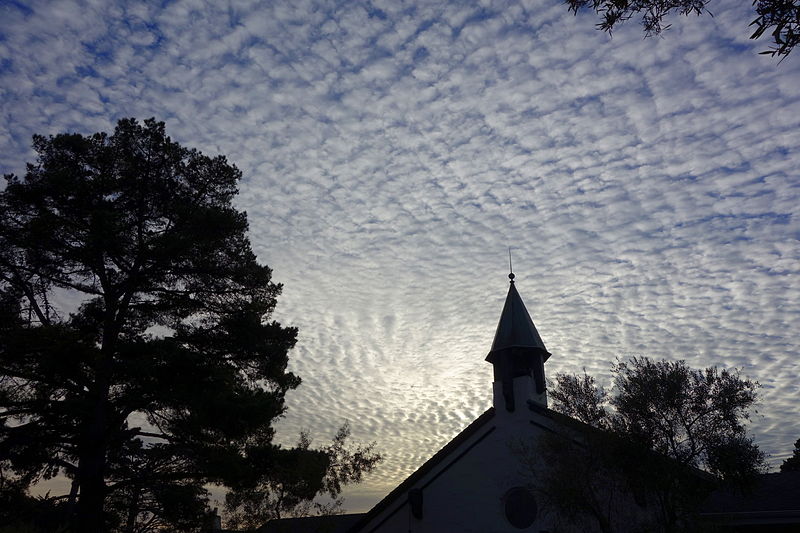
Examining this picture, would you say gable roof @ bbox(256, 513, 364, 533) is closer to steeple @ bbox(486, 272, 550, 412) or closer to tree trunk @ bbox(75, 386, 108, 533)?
steeple @ bbox(486, 272, 550, 412)

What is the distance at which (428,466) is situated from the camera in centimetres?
2659

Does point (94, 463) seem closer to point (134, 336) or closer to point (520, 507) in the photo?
point (134, 336)

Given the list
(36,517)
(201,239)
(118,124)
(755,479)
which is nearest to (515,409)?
(755,479)

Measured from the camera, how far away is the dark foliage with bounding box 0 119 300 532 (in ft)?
62.5

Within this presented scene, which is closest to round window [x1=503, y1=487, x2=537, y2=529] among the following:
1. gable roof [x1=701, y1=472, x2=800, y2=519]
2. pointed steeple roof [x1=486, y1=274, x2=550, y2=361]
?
gable roof [x1=701, y1=472, x2=800, y2=519]

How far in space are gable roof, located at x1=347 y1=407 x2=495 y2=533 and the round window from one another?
3.14 metres

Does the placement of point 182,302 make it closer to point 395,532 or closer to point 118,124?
point 118,124

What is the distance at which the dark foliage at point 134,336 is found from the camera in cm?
1905

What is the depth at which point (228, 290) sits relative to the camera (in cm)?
2303

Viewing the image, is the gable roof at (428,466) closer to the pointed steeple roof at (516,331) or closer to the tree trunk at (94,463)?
the pointed steeple roof at (516,331)

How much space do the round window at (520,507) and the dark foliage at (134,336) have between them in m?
9.83

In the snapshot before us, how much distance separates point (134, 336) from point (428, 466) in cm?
1359

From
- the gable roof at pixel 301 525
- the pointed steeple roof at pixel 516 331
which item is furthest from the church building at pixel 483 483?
the gable roof at pixel 301 525

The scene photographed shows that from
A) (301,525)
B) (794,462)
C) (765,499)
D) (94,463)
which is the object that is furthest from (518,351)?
(794,462)
